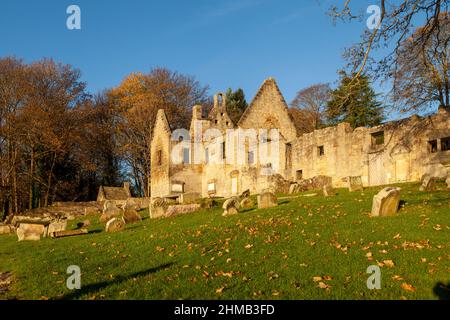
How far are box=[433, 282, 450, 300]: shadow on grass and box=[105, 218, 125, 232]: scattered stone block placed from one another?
46.9 ft

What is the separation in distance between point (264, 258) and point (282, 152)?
27927mm

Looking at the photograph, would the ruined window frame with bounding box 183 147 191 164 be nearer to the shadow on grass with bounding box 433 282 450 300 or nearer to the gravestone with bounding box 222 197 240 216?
the gravestone with bounding box 222 197 240 216

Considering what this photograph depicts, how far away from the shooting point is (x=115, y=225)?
1945 cm

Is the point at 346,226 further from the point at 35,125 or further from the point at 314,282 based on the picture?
the point at 35,125

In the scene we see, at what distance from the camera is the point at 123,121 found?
5353 cm

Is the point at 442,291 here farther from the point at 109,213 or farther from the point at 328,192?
the point at 109,213

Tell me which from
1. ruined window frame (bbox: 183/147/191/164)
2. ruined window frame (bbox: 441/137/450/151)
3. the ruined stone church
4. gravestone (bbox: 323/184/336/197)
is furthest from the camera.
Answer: ruined window frame (bbox: 183/147/191/164)

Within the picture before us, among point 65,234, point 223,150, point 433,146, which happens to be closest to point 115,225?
point 65,234

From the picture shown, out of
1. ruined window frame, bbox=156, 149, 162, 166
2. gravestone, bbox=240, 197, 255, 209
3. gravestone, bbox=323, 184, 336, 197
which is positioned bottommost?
gravestone, bbox=240, 197, 255, 209

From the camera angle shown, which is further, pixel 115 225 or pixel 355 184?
pixel 355 184

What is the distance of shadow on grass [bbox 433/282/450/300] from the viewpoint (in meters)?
7.13

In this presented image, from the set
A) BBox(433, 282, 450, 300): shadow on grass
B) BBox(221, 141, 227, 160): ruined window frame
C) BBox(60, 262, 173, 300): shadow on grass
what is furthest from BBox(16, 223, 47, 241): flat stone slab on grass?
BBox(221, 141, 227, 160): ruined window frame
